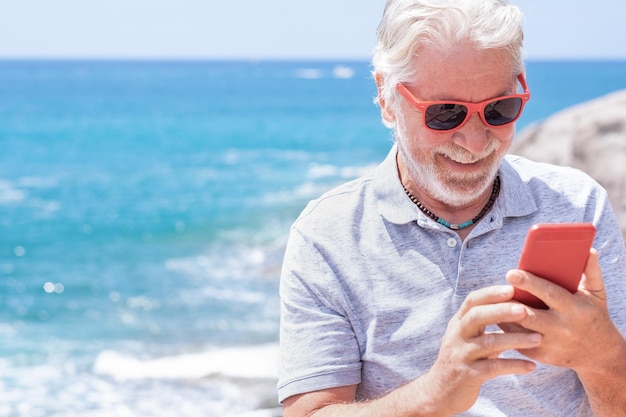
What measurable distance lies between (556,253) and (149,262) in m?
14.9

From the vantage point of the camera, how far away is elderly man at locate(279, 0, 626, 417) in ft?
8.54

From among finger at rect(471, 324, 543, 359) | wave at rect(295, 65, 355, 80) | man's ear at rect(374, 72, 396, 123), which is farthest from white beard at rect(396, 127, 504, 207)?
wave at rect(295, 65, 355, 80)

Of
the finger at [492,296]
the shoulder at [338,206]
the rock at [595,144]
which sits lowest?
the finger at [492,296]

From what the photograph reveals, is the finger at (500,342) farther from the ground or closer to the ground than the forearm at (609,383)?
farther from the ground

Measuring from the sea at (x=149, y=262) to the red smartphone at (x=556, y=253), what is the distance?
1285 mm

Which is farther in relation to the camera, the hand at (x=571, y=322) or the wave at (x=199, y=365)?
the wave at (x=199, y=365)

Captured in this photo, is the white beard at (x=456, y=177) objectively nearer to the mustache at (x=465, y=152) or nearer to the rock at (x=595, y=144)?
the mustache at (x=465, y=152)

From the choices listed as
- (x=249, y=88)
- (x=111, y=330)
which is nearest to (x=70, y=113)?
(x=249, y=88)

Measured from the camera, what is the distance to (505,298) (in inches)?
86.4

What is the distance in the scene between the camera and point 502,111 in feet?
8.58

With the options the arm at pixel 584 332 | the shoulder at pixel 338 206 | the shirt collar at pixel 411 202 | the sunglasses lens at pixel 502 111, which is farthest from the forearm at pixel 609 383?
the shoulder at pixel 338 206

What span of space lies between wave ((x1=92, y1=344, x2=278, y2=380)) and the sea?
0.03 metres

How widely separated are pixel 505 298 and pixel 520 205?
663 mm

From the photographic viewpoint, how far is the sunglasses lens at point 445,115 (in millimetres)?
2596
